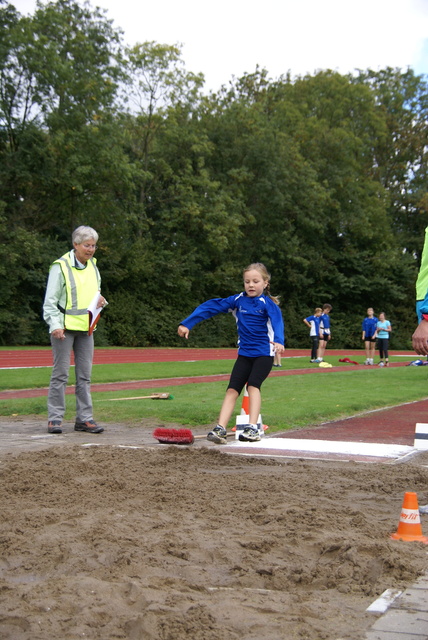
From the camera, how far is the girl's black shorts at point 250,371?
7.82 metres

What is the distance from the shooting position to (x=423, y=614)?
3.03 metres

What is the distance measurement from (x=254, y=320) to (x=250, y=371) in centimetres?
57

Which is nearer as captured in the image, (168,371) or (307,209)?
(168,371)

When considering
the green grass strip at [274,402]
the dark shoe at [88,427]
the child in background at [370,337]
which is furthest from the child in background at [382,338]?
the dark shoe at [88,427]

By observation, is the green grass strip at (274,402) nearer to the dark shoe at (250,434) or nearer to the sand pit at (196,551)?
the dark shoe at (250,434)

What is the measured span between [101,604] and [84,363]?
233 inches

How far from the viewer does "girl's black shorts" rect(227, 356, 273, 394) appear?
7.82 m

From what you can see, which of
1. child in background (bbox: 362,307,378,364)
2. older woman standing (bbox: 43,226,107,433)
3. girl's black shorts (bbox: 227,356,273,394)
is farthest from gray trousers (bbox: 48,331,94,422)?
child in background (bbox: 362,307,378,364)

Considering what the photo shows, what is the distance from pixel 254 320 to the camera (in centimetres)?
783

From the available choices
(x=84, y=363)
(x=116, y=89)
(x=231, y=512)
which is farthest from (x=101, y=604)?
(x=116, y=89)

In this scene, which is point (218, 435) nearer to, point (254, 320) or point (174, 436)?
point (174, 436)

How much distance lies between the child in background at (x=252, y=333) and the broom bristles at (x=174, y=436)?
0.36 metres

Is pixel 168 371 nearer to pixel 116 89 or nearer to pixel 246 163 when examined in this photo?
pixel 116 89

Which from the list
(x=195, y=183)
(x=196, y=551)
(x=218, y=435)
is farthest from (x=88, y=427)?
(x=195, y=183)
